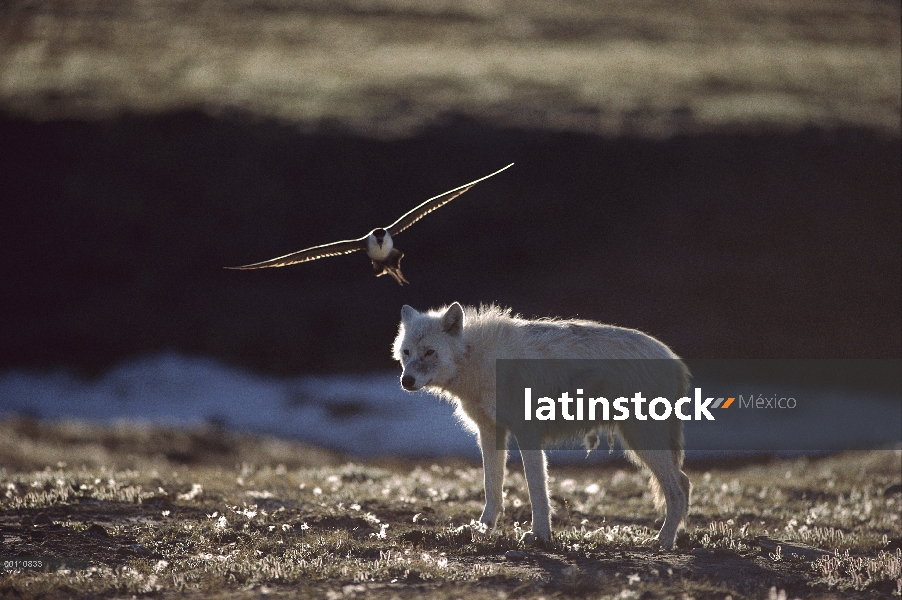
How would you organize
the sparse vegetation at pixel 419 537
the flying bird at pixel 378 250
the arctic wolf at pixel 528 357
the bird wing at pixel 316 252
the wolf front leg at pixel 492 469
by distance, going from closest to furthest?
1. the sparse vegetation at pixel 419 537
2. the arctic wolf at pixel 528 357
3. the flying bird at pixel 378 250
4. the bird wing at pixel 316 252
5. the wolf front leg at pixel 492 469

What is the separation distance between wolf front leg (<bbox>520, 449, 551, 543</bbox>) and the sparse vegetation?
29 centimetres

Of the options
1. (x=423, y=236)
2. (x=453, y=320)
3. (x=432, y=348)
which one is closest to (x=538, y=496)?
(x=432, y=348)

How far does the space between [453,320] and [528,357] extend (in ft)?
3.72

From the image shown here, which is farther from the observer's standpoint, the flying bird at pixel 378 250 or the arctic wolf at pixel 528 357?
the flying bird at pixel 378 250

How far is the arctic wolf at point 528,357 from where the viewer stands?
11875 millimetres

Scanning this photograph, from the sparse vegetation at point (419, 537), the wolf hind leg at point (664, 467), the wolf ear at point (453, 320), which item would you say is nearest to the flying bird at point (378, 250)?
the wolf ear at point (453, 320)

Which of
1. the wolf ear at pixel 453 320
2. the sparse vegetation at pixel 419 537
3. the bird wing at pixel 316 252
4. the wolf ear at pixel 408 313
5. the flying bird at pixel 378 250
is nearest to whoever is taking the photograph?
the sparse vegetation at pixel 419 537

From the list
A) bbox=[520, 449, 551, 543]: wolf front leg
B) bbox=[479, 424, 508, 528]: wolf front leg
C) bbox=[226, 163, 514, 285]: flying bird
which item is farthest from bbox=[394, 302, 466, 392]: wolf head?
bbox=[520, 449, 551, 543]: wolf front leg

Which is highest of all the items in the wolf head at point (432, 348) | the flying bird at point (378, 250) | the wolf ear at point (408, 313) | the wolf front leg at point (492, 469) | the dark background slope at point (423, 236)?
the dark background slope at point (423, 236)

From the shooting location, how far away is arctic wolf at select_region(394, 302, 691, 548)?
39.0 feet

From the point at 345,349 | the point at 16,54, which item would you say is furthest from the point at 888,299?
the point at 16,54

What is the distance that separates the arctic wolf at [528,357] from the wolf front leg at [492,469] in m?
0.01

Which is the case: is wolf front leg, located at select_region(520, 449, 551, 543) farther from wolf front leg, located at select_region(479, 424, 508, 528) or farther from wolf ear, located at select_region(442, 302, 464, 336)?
wolf ear, located at select_region(442, 302, 464, 336)

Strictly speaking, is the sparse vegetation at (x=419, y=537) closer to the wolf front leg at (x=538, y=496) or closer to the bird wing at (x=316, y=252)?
the wolf front leg at (x=538, y=496)
